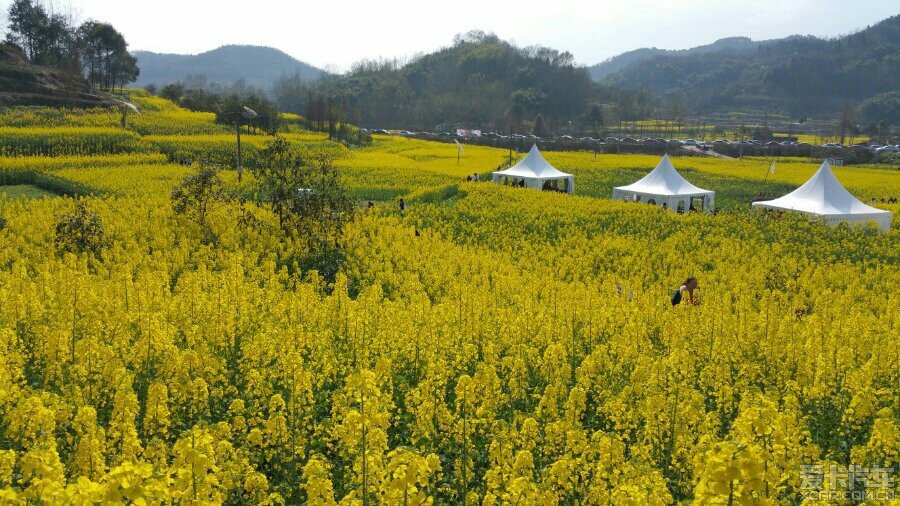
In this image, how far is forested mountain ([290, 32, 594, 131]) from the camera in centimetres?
14112

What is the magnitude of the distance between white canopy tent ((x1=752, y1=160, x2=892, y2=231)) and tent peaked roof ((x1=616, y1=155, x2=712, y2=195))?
4533mm

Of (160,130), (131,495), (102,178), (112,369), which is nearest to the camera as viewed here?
(131,495)

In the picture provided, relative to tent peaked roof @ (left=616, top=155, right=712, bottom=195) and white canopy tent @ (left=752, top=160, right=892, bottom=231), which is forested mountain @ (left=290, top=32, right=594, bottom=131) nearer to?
tent peaked roof @ (left=616, top=155, right=712, bottom=195)

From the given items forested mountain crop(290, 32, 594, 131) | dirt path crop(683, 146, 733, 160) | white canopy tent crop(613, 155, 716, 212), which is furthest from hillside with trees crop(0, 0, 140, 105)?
dirt path crop(683, 146, 733, 160)

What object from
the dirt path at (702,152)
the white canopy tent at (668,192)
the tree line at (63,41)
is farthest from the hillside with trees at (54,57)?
the dirt path at (702,152)

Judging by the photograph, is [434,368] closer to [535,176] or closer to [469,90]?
[535,176]

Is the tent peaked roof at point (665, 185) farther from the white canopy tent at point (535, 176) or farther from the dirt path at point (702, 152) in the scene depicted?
the dirt path at point (702, 152)

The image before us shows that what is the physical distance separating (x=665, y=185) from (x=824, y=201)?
26.9 ft

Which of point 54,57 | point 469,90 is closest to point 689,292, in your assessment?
point 54,57

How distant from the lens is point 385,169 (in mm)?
45594

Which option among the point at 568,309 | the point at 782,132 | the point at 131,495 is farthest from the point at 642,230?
the point at 782,132

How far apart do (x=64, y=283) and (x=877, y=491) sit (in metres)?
13.8

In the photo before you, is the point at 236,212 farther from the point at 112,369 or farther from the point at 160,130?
the point at 160,130

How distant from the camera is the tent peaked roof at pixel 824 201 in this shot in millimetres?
28156
